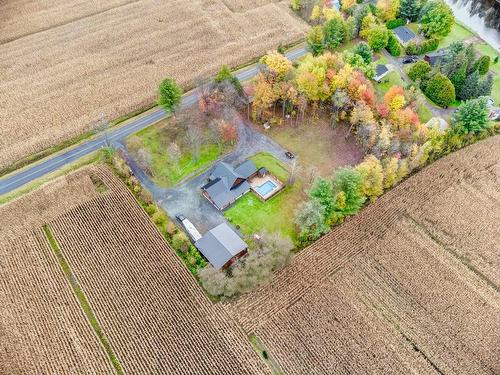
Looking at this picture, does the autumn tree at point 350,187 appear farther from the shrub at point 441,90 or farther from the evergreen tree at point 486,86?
the evergreen tree at point 486,86

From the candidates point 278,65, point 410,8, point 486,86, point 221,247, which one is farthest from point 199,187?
point 410,8

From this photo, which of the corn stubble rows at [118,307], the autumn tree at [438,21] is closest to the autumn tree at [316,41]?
the autumn tree at [438,21]

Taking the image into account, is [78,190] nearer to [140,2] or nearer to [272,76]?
[272,76]

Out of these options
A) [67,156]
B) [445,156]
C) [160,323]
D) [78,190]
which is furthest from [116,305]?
[445,156]

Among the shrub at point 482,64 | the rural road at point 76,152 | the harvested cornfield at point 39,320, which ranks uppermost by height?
the shrub at point 482,64

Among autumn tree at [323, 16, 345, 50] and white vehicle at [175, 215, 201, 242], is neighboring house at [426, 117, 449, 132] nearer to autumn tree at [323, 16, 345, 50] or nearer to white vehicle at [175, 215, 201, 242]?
autumn tree at [323, 16, 345, 50]

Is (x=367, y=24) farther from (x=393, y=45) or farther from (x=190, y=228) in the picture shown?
(x=190, y=228)
